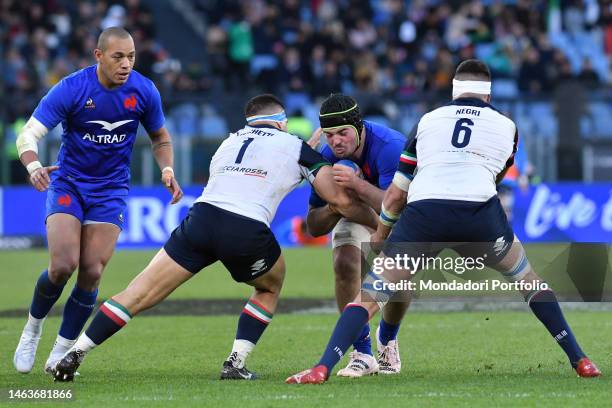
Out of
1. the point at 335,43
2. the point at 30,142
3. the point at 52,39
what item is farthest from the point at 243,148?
the point at 52,39

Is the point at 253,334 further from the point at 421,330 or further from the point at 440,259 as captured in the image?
the point at 421,330

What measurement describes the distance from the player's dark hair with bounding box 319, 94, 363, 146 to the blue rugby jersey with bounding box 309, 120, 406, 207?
1.00 ft

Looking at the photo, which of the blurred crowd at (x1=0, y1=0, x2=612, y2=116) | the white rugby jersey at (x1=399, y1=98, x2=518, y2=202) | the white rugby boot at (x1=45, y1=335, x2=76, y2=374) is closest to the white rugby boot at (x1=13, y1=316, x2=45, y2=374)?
the white rugby boot at (x1=45, y1=335, x2=76, y2=374)

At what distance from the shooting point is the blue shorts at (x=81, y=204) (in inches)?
364

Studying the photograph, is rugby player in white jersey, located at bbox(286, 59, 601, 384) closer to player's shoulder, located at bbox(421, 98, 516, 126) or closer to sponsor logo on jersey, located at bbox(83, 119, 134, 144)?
player's shoulder, located at bbox(421, 98, 516, 126)

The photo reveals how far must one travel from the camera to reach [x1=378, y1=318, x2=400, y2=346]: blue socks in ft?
30.2

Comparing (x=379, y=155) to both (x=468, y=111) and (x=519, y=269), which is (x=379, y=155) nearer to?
(x=468, y=111)

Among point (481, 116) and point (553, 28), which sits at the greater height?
point (481, 116)

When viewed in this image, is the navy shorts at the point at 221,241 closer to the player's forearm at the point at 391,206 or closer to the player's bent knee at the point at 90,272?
the player's forearm at the point at 391,206

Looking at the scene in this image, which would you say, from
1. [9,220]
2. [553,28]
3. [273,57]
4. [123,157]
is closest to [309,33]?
[273,57]

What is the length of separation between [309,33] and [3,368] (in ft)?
61.3

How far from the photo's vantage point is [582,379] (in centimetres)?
827

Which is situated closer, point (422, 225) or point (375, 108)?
point (422, 225)

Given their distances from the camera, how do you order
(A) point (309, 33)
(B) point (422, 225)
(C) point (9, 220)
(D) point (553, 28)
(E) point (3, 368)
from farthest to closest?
(D) point (553, 28), (A) point (309, 33), (C) point (9, 220), (E) point (3, 368), (B) point (422, 225)
